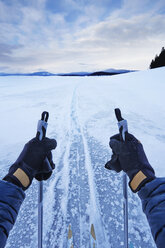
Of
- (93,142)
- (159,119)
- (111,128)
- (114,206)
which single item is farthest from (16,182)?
(159,119)

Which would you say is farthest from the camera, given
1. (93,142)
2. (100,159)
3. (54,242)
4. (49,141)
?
(93,142)

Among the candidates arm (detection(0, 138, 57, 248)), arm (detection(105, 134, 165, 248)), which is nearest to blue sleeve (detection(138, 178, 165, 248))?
arm (detection(105, 134, 165, 248))

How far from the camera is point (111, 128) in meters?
2.60

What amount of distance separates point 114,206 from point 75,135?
1387 millimetres

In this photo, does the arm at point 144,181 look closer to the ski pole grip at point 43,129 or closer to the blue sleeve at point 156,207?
the blue sleeve at point 156,207

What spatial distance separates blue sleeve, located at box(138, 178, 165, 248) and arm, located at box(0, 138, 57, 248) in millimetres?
687

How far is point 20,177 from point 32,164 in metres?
0.15

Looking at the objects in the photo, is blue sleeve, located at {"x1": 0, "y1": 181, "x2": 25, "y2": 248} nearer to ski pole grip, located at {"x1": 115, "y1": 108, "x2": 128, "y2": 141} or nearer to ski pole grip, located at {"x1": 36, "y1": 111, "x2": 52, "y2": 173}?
ski pole grip, located at {"x1": 36, "y1": 111, "x2": 52, "y2": 173}

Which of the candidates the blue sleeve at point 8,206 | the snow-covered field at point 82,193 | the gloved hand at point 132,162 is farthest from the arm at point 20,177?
the gloved hand at point 132,162

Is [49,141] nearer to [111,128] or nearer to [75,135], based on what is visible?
[75,135]

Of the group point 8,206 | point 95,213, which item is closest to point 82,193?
point 95,213

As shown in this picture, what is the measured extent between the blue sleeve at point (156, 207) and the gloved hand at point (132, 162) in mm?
86

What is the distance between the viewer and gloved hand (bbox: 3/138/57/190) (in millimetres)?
943

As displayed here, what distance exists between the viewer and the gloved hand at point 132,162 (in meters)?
0.93
